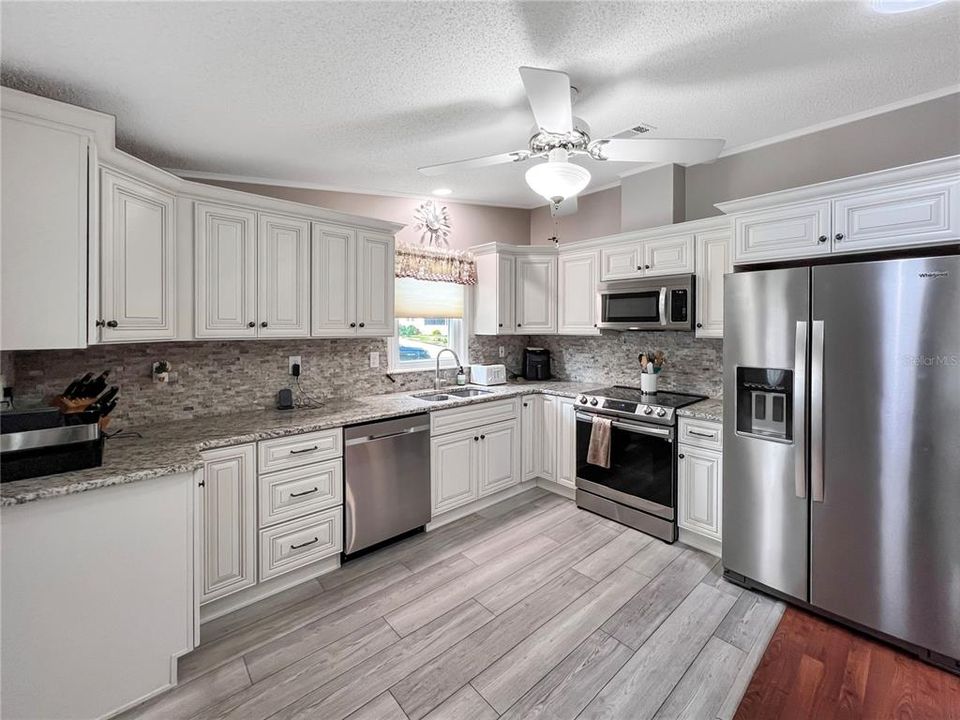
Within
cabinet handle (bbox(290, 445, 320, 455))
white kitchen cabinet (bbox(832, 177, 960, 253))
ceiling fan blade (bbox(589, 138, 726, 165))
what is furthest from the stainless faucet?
white kitchen cabinet (bbox(832, 177, 960, 253))

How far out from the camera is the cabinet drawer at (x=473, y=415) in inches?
123

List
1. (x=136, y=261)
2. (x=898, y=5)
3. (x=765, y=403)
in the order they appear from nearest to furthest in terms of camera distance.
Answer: (x=898, y=5) → (x=136, y=261) → (x=765, y=403)

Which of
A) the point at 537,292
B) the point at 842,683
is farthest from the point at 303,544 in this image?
the point at 537,292

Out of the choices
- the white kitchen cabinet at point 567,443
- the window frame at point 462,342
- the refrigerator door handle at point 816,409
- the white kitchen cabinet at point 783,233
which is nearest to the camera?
the refrigerator door handle at point 816,409

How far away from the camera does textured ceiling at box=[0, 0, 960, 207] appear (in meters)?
1.52

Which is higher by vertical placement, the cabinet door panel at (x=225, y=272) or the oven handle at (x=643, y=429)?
the cabinet door panel at (x=225, y=272)

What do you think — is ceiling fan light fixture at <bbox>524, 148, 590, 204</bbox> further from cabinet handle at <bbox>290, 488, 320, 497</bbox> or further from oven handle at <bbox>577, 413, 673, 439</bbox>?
cabinet handle at <bbox>290, 488, 320, 497</bbox>

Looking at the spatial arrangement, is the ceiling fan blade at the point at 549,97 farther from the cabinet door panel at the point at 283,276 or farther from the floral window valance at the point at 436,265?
the floral window valance at the point at 436,265

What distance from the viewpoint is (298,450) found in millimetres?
2438

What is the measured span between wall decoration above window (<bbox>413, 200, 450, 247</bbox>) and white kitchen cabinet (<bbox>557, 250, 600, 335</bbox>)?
3.67ft

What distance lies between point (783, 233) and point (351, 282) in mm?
2731

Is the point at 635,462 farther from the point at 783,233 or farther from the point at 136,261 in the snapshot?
the point at 136,261

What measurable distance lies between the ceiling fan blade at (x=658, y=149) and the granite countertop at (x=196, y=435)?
6.29 feet

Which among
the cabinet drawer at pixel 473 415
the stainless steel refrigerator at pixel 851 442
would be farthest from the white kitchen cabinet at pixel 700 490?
the cabinet drawer at pixel 473 415
